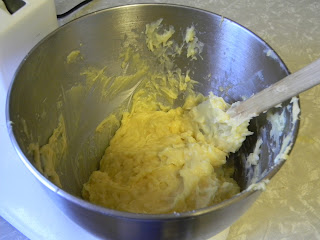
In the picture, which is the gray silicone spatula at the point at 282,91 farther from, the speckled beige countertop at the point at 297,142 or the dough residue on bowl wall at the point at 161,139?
the speckled beige countertop at the point at 297,142

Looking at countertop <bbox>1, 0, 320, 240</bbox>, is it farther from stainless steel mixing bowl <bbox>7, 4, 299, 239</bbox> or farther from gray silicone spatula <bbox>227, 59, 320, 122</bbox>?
gray silicone spatula <bbox>227, 59, 320, 122</bbox>

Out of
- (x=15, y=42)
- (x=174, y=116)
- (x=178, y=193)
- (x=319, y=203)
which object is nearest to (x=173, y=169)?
(x=178, y=193)

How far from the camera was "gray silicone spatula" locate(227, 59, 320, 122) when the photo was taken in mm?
643

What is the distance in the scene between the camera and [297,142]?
3.11ft

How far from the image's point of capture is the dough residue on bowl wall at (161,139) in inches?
31.6

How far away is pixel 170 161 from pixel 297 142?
35 cm

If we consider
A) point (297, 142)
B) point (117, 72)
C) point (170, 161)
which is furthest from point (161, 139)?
point (297, 142)

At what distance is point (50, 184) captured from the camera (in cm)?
53

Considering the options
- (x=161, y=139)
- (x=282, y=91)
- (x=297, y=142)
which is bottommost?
(x=297, y=142)

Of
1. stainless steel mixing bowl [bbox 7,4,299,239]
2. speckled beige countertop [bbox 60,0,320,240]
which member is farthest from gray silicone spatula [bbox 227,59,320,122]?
speckled beige countertop [bbox 60,0,320,240]

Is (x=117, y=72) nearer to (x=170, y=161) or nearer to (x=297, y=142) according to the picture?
(x=170, y=161)

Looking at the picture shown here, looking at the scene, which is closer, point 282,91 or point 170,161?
point 282,91

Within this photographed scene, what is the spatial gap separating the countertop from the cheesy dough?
0.31 ft

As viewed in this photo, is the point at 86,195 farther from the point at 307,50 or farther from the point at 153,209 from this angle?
the point at 307,50
